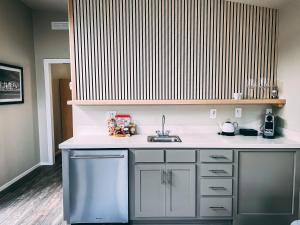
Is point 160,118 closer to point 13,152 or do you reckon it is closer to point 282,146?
point 282,146

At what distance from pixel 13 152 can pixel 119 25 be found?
8.71 ft

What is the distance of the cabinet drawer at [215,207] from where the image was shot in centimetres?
249

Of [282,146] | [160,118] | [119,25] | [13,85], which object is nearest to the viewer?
[282,146]

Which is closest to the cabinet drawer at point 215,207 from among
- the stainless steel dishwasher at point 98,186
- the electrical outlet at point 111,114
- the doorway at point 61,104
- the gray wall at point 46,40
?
the stainless steel dishwasher at point 98,186

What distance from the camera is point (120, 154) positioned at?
244 centimetres

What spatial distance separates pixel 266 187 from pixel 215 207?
0.58 metres

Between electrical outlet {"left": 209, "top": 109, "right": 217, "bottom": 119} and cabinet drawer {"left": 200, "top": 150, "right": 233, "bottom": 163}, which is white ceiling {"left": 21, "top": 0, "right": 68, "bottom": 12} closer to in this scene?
electrical outlet {"left": 209, "top": 109, "right": 217, "bottom": 119}

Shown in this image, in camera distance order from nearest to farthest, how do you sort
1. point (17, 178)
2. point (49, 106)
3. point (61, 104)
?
point (17, 178), point (49, 106), point (61, 104)

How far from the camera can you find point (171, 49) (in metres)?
2.91

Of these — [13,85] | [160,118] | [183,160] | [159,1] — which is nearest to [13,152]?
[13,85]

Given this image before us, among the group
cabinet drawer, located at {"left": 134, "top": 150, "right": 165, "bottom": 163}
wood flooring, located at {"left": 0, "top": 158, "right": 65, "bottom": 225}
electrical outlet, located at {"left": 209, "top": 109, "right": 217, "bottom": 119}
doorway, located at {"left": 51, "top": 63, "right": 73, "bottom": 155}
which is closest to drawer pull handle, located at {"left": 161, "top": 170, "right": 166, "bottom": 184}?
cabinet drawer, located at {"left": 134, "top": 150, "right": 165, "bottom": 163}

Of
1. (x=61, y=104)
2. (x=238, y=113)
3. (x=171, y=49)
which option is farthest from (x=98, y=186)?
(x=61, y=104)

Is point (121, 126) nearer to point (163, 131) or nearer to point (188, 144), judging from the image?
point (163, 131)

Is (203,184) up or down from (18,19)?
down
